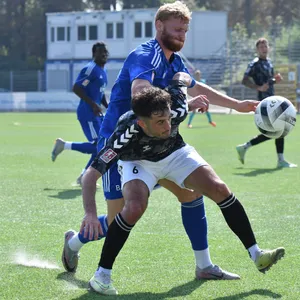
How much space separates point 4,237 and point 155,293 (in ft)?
7.87

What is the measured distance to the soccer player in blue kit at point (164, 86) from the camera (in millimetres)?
5410

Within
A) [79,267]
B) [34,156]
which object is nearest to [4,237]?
[79,267]

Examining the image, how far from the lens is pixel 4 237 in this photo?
7.05m

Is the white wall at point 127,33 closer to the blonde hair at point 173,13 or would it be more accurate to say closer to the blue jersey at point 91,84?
the blue jersey at point 91,84

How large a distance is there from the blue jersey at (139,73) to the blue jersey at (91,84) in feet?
17.3

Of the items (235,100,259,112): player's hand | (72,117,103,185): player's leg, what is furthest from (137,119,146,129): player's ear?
(72,117,103,185): player's leg

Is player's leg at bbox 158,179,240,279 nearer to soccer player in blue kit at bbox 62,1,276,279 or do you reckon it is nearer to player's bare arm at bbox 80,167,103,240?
soccer player in blue kit at bbox 62,1,276,279

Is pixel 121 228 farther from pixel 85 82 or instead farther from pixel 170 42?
pixel 85 82

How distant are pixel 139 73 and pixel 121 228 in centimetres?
108

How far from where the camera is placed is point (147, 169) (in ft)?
17.3

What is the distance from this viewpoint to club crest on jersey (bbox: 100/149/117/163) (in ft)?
16.5

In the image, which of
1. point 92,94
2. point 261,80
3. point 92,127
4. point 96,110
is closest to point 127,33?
point 261,80

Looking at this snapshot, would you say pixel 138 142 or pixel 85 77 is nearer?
pixel 138 142

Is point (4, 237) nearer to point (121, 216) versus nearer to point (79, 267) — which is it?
point (79, 267)
